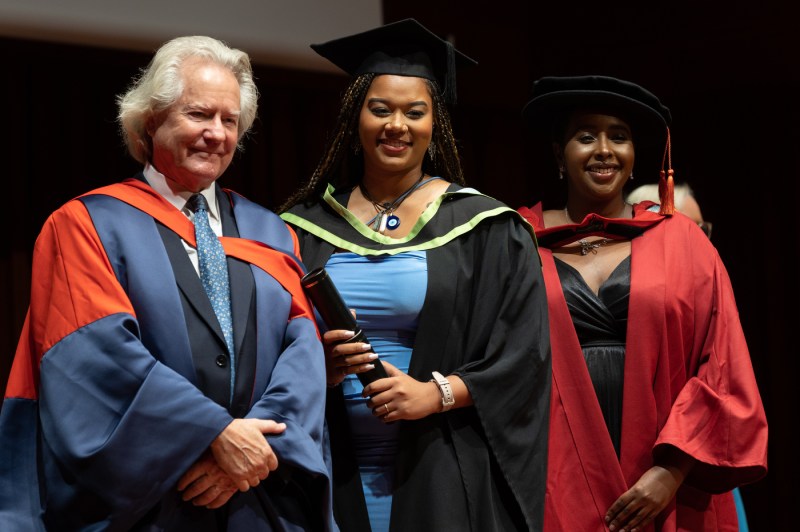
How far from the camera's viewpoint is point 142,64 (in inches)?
180

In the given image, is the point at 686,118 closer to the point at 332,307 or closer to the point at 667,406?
the point at 667,406

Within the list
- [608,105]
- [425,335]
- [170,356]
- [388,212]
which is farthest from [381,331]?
[608,105]

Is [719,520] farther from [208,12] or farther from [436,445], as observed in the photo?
[208,12]

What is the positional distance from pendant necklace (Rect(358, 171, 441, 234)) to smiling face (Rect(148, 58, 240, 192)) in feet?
1.86

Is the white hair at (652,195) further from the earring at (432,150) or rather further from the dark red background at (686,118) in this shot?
the earring at (432,150)

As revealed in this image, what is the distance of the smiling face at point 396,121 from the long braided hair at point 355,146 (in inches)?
1.7

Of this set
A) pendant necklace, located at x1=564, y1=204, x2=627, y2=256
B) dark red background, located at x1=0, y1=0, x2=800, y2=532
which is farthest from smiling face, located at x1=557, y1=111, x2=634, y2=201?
dark red background, located at x1=0, y1=0, x2=800, y2=532

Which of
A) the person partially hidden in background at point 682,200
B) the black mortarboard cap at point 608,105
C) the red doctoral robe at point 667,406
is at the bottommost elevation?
the red doctoral robe at point 667,406

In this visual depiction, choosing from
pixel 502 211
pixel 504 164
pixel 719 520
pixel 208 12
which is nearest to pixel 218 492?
pixel 502 211

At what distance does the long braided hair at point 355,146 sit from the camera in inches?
120

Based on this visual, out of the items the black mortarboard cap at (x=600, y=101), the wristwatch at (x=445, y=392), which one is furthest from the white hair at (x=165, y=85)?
the black mortarboard cap at (x=600, y=101)

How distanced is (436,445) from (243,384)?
0.59 metres

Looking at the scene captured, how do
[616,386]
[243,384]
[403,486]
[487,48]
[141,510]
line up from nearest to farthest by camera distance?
[141,510]
[243,384]
[403,486]
[616,386]
[487,48]

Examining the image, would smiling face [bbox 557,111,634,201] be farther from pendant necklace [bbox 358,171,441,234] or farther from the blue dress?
the blue dress
